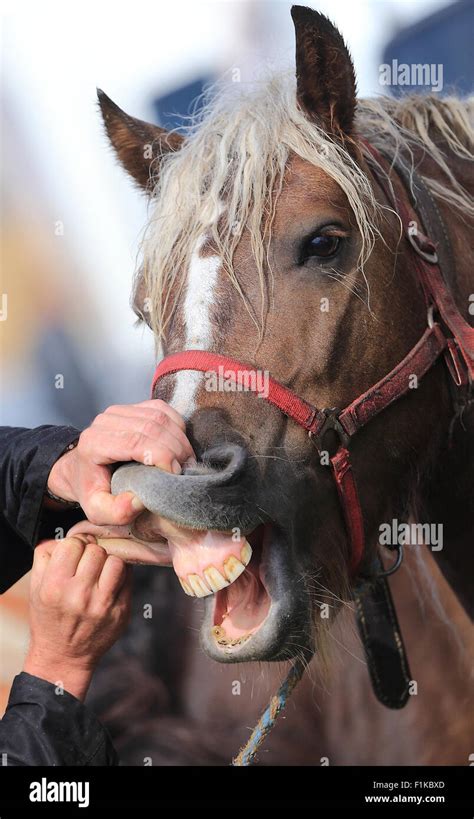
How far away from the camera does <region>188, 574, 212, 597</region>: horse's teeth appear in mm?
1502

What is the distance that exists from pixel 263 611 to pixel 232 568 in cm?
20

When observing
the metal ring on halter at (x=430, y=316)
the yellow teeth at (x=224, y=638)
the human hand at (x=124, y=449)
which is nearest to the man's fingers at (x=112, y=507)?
the human hand at (x=124, y=449)

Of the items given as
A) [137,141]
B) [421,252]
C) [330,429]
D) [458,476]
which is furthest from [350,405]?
[137,141]

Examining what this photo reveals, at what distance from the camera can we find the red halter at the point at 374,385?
1.66 meters

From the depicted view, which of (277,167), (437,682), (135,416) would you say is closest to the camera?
(135,416)

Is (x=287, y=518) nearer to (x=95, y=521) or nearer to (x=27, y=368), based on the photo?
(x=95, y=521)

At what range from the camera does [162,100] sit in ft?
13.2

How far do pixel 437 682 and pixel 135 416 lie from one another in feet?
8.43

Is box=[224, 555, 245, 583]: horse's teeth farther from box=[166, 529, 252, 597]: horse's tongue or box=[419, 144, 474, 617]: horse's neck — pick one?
box=[419, 144, 474, 617]: horse's neck

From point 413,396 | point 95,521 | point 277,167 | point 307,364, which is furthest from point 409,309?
point 95,521

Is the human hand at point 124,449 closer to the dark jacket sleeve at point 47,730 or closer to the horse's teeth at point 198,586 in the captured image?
the horse's teeth at point 198,586

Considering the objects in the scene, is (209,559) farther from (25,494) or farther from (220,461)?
(25,494)
